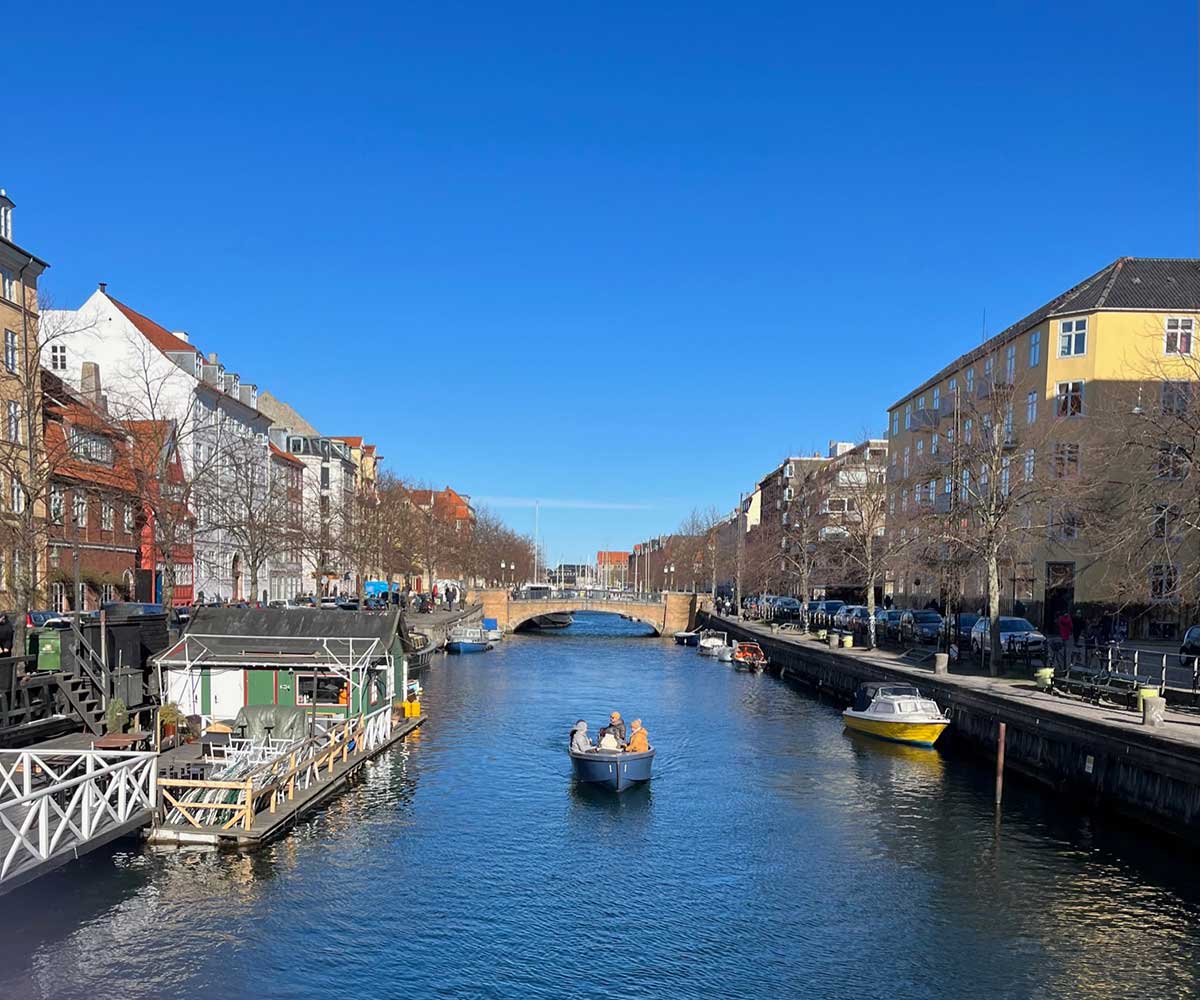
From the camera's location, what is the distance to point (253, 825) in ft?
80.5

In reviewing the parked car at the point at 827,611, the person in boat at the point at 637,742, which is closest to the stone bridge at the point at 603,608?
the parked car at the point at 827,611

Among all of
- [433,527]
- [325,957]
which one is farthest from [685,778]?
[433,527]

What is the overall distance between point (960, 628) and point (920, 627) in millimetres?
5511

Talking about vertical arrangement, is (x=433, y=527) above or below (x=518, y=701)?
above

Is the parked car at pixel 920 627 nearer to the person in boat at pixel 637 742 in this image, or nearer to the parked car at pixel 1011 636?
the parked car at pixel 1011 636

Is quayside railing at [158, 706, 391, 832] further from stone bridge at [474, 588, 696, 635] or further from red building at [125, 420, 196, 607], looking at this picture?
stone bridge at [474, 588, 696, 635]

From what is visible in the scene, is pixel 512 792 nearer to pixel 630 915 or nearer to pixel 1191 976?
pixel 630 915

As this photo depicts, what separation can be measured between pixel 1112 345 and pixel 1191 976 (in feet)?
157

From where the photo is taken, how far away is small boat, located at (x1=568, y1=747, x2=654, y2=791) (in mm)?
31641

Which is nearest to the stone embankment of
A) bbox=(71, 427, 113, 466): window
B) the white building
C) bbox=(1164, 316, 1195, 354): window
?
bbox=(1164, 316, 1195, 354): window

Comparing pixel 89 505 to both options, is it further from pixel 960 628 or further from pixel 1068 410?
pixel 1068 410

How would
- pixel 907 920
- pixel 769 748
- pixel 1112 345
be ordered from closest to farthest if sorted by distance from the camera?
pixel 907 920 < pixel 769 748 < pixel 1112 345

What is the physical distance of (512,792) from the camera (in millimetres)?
32375

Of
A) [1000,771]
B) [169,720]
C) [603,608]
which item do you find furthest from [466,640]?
[1000,771]
